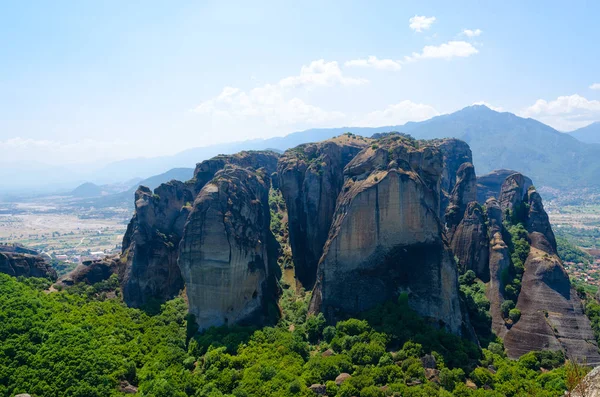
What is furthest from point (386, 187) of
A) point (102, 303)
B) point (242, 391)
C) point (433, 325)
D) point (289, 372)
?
point (102, 303)

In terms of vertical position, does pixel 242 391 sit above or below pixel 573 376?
below

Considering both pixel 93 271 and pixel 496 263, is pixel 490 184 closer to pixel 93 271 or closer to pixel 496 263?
pixel 496 263

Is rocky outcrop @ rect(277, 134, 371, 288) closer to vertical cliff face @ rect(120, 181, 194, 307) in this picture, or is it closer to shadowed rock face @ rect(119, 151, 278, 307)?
shadowed rock face @ rect(119, 151, 278, 307)

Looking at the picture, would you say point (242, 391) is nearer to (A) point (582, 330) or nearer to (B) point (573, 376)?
(B) point (573, 376)

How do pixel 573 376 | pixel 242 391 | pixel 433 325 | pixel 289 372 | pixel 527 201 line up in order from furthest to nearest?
pixel 527 201 → pixel 433 325 → pixel 289 372 → pixel 242 391 → pixel 573 376

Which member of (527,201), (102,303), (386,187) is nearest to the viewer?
(386,187)

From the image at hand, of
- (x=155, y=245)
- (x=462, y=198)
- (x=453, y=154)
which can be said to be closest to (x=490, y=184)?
(x=453, y=154)

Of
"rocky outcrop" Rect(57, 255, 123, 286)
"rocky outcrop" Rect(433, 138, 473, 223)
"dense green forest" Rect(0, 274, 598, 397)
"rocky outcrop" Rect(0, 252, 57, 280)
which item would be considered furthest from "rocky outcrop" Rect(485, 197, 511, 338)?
"rocky outcrop" Rect(0, 252, 57, 280)
